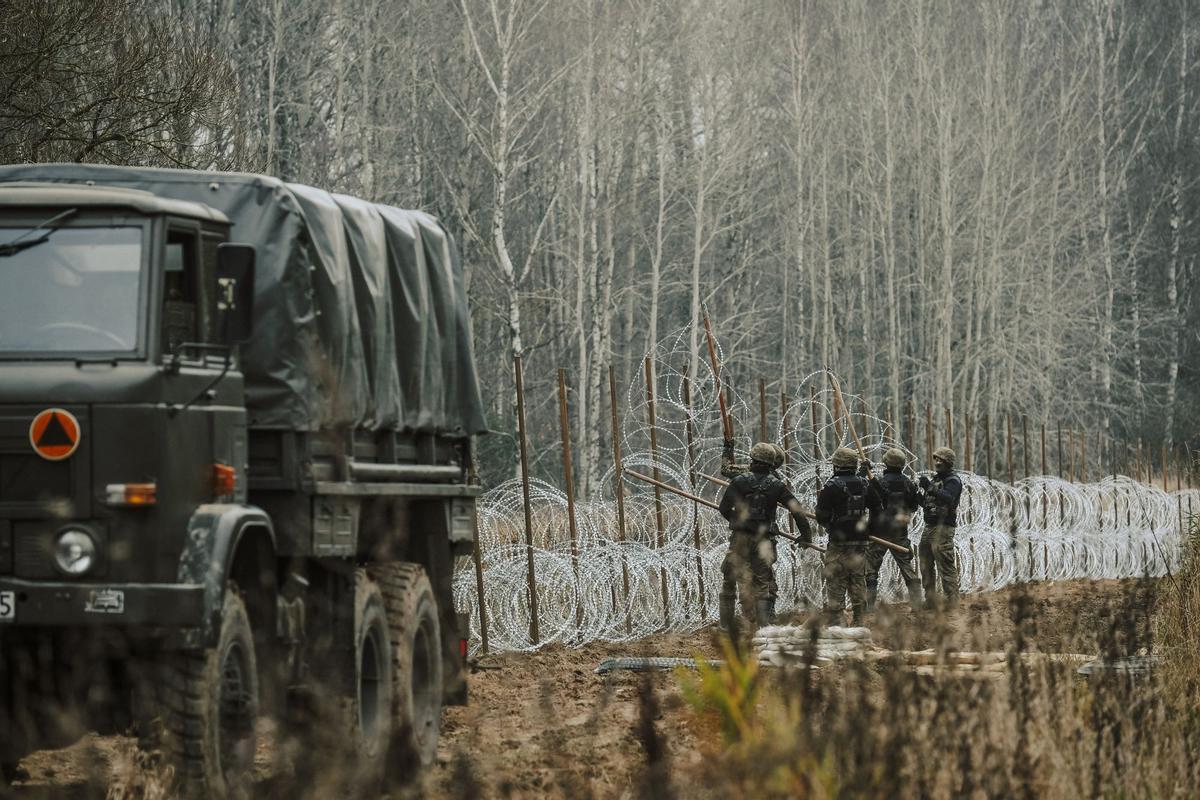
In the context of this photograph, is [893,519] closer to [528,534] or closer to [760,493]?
[760,493]

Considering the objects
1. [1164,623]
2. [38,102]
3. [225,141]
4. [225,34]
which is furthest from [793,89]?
[1164,623]

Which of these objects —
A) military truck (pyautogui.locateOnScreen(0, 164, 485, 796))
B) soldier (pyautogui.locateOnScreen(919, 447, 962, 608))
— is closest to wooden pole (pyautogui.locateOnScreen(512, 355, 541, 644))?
military truck (pyautogui.locateOnScreen(0, 164, 485, 796))

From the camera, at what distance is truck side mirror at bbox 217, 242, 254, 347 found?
7863mm

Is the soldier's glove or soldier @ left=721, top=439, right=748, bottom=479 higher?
soldier @ left=721, top=439, right=748, bottom=479

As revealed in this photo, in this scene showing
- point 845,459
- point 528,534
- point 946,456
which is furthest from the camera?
point 946,456

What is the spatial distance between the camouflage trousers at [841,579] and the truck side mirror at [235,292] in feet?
32.0

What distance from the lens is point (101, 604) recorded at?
25.0 ft

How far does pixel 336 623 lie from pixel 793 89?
33588 millimetres

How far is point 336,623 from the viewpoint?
939 cm

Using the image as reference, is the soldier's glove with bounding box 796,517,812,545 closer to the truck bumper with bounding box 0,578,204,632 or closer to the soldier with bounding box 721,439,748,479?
the soldier with bounding box 721,439,748,479

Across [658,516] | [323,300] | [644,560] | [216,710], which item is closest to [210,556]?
[216,710]

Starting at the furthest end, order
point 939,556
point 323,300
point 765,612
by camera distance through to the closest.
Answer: point 939,556 < point 765,612 < point 323,300

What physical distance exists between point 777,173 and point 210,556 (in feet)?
130

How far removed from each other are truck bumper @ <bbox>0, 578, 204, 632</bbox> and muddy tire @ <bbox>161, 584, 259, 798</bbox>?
0.24m
